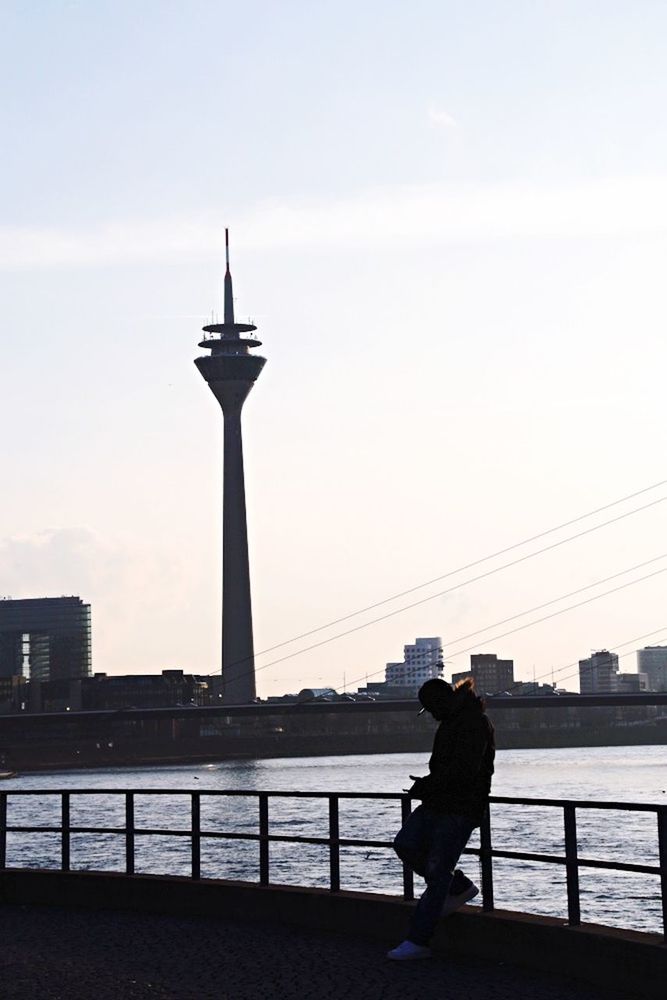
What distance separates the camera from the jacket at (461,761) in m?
11.0

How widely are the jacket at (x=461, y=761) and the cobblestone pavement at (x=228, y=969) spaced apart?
107 cm

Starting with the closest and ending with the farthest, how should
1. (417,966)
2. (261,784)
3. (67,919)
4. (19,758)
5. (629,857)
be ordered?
(417,966) → (67,919) → (629,857) → (261,784) → (19,758)

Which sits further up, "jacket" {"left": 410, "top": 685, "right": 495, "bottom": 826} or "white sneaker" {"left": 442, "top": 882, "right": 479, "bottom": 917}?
"jacket" {"left": 410, "top": 685, "right": 495, "bottom": 826}

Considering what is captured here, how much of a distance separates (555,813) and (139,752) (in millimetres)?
125800

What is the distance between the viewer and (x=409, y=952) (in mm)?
11062

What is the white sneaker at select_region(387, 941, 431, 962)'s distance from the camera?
11062 mm

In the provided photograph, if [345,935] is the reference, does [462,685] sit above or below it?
above

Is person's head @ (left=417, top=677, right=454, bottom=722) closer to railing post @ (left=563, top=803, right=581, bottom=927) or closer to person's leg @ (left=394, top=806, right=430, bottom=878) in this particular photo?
person's leg @ (left=394, top=806, right=430, bottom=878)

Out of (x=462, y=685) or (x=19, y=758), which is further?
(x=19, y=758)

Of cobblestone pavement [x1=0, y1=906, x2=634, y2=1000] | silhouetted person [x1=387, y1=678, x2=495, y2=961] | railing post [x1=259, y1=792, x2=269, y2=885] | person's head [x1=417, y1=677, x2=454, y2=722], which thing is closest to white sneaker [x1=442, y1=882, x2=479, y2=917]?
silhouetted person [x1=387, y1=678, x2=495, y2=961]

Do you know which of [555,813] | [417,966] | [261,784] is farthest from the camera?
[261,784]

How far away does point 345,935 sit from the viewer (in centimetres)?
1271

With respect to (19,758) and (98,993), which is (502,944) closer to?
(98,993)

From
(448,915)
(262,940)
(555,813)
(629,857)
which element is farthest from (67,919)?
(555,813)
